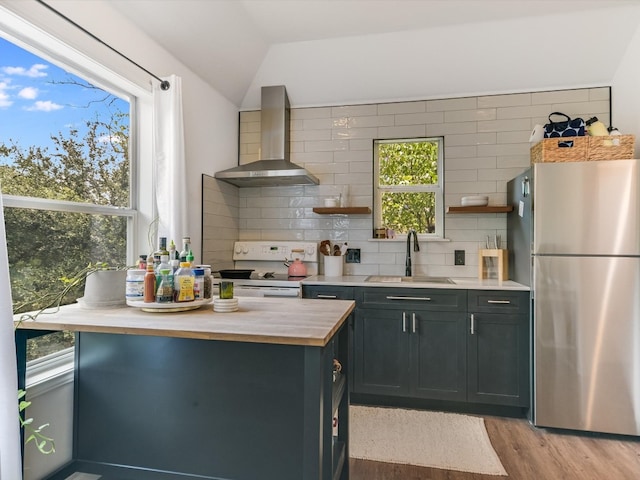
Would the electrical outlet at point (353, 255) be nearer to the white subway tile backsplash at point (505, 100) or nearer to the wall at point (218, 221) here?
the wall at point (218, 221)

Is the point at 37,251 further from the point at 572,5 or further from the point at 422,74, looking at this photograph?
the point at 572,5

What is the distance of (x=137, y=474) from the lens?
159cm

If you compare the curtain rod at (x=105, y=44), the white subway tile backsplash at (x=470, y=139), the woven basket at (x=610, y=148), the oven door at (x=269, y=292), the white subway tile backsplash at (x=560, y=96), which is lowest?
the oven door at (x=269, y=292)

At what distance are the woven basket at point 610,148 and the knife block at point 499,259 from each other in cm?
91

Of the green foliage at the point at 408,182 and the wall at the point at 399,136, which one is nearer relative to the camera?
the wall at the point at 399,136

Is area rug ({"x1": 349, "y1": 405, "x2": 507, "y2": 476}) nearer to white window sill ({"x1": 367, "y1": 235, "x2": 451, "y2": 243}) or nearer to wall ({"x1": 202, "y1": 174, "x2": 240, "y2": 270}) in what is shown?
white window sill ({"x1": 367, "y1": 235, "x2": 451, "y2": 243})

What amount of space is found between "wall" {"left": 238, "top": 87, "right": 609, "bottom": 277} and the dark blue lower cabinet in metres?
1.99

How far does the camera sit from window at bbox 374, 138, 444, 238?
3496mm

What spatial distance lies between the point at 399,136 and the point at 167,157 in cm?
204

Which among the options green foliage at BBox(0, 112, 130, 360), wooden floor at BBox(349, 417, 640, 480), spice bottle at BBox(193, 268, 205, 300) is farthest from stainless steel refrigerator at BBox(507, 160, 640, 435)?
green foliage at BBox(0, 112, 130, 360)

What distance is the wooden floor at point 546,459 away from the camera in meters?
2.04

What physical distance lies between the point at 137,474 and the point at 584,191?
9.57ft

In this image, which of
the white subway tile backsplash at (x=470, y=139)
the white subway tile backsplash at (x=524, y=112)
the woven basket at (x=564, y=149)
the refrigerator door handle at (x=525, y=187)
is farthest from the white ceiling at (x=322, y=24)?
the refrigerator door handle at (x=525, y=187)

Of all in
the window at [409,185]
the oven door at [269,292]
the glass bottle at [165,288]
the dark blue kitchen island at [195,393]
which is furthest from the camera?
the window at [409,185]
